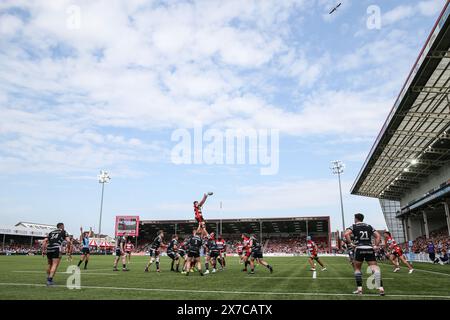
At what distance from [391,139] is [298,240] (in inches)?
1742

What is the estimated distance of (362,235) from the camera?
30.8 feet

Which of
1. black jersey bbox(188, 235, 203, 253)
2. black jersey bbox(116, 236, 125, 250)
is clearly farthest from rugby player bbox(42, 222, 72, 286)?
black jersey bbox(116, 236, 125, 250)

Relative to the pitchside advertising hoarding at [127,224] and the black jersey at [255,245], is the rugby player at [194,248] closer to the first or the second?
the black jersey at [255,245]

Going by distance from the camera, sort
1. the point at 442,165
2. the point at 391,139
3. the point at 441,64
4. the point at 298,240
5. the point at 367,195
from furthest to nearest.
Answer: the point at 298,240 < the point at 367,195 < the point at 442,165 < the point at 391,139 < the point at 441,64

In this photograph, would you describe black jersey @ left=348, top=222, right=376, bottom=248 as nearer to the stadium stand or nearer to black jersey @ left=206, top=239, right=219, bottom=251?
Result: black jersey @ left=206, top=239, right=219, bottom=251

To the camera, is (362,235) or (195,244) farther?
(195,244)

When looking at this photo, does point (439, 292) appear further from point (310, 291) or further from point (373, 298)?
point (310, 291)

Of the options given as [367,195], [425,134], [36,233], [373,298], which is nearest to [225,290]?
[373,298]

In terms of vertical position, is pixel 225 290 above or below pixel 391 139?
below

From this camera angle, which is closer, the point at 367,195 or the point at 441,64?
the point at 441,64

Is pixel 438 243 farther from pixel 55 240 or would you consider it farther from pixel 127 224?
pixel 127 224

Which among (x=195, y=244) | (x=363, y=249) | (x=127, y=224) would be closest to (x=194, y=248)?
(x=195, y=244)
